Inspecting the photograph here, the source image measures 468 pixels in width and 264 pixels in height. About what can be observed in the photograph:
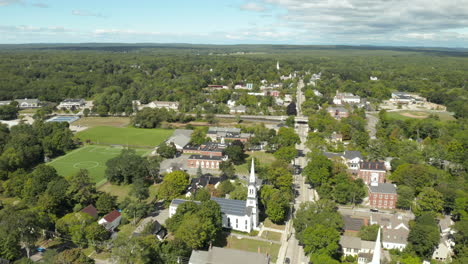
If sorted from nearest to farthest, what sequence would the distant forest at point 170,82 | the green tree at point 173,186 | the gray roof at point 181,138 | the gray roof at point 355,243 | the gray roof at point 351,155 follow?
1. the gray roof at point 355,243
2. the green tree at point 173,186
3. the gray roof at point 351,155
4. the gray roof at point 181,138
5. the distant forest at point 170,82

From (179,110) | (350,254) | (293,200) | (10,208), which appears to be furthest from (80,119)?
(350,254)

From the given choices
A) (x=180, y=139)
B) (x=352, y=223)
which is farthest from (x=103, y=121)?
(x=352, y=223)

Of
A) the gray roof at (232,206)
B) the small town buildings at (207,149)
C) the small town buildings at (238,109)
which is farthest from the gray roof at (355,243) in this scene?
the small town buildings at (238,109)

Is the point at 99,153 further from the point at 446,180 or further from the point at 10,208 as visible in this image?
the point at 446,180

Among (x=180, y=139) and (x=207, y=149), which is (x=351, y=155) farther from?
(x=180, y=139)

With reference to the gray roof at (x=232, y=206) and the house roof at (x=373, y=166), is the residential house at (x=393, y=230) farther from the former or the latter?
the gray roof at (x=232, y=206)

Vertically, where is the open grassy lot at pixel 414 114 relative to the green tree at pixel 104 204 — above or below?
above
